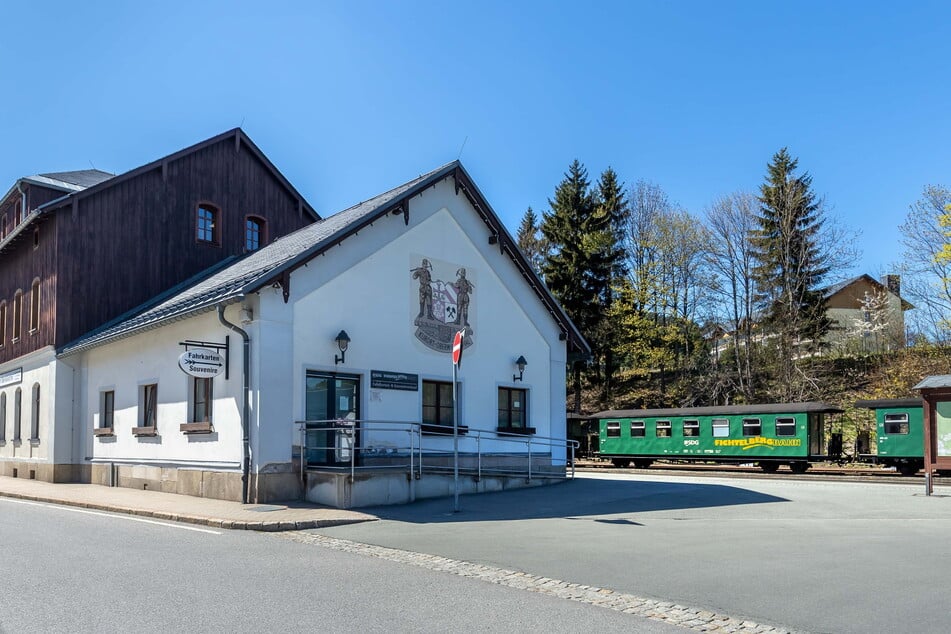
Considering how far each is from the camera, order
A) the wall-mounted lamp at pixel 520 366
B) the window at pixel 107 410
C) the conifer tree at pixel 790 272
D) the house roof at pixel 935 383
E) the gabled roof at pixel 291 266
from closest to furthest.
A: the gabled roof at pixel 291 266 → the house roof at pixel 935 383 → the wall-mounted lamp at pixel 520 366 → the window at pixel 107 410 → the conifer tree at pixel 790 272

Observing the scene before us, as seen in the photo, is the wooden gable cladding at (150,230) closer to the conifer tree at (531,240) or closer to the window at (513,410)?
the window at (513,410)

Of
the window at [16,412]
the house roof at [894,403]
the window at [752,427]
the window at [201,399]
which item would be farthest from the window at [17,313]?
the house roof at [894,403]

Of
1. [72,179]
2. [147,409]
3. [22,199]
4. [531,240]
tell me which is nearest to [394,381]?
[147,409]

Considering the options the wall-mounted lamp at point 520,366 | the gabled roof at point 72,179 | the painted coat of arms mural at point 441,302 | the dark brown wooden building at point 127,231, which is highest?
the gabled roof at point 72,179

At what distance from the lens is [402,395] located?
18.9m

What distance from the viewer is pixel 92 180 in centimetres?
3167

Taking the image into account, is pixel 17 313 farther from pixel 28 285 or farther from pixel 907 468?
pixel 907 468

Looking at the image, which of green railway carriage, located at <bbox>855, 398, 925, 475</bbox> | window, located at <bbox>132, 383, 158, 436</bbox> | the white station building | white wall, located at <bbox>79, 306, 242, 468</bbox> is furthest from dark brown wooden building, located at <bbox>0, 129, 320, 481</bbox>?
green railway carriage, located at <bbox>855, 398, 925, 475</bbox>

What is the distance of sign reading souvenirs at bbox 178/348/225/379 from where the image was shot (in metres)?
15.6

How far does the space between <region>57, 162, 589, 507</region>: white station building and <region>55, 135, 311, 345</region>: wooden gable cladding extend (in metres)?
1.25

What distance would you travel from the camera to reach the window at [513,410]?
21.5 m

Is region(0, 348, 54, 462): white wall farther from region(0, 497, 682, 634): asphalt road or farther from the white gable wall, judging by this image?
region(0, 497, 682, 634): asphalt road

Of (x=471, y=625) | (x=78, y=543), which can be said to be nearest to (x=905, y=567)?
(x=471, y=625)

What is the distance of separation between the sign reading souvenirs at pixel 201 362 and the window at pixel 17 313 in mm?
14993
